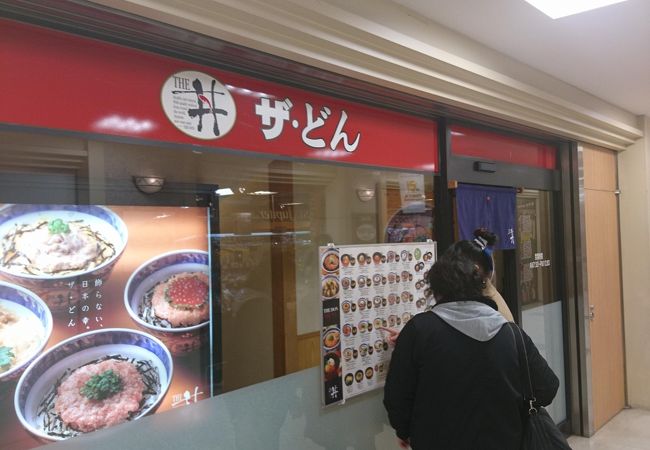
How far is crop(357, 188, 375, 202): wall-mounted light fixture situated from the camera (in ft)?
8.95

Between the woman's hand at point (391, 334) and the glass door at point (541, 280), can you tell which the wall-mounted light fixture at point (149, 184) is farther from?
the glass door at point (541, 280)

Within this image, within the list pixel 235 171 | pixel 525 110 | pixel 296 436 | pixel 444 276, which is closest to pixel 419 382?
pixel 444 276

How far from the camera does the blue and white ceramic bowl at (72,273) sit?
1503 mm

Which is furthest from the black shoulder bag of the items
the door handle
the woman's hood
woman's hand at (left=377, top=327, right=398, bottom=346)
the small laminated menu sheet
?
the door handle

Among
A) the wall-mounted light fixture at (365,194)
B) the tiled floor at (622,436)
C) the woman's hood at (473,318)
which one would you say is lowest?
the tiled floor at (622,436)

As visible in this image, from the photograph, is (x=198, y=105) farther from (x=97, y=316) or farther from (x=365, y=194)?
(x=365, y=194)

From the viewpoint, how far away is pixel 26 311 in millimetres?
1527

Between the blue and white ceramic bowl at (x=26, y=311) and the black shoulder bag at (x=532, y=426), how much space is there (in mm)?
1926

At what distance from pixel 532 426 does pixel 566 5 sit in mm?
2144

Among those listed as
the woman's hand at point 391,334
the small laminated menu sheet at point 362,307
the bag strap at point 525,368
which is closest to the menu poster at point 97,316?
the small laminated menu sheet at point 362,307

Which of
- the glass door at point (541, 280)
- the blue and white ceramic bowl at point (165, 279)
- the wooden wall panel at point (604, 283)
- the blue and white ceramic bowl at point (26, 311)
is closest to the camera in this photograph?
the blue and white ceramic bowl at point (26, 311)

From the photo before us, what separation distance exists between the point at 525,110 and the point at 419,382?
7.61 ft

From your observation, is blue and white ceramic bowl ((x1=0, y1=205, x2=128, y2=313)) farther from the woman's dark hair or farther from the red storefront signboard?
the woman's dark hair

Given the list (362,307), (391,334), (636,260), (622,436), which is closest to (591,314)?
(636,260)
